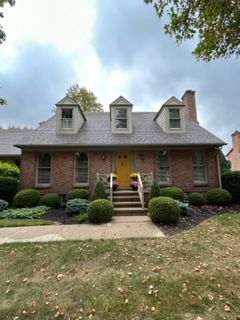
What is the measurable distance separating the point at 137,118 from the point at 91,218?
9504 mm

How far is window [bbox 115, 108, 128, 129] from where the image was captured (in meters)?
12.9

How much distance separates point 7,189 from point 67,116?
17.8 ft

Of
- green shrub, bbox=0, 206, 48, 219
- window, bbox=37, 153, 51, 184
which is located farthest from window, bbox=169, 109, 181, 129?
green shrub, bbox=0, 206, 48, 219

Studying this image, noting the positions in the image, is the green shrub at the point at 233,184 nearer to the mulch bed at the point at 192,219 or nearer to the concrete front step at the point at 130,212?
the mulch bed at the point at 192,219

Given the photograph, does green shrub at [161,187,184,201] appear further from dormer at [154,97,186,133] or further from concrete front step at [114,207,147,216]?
dormer at [154,97,186,133]

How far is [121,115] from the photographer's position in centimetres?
1299

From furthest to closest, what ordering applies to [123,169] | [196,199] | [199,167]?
[199,167]
[123,169]
[196,199]

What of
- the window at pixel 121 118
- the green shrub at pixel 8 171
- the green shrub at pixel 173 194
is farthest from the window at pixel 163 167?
the green shrub at pixel 8 171

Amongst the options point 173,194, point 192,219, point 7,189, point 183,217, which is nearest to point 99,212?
point 183,217

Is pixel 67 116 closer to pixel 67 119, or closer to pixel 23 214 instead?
pixel 67 119

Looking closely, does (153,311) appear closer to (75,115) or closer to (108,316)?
(108,316)

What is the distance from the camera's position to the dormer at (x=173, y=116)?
12742 millimetres

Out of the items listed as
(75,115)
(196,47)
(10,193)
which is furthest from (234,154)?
(10,193)

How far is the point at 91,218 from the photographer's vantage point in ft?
24.2
